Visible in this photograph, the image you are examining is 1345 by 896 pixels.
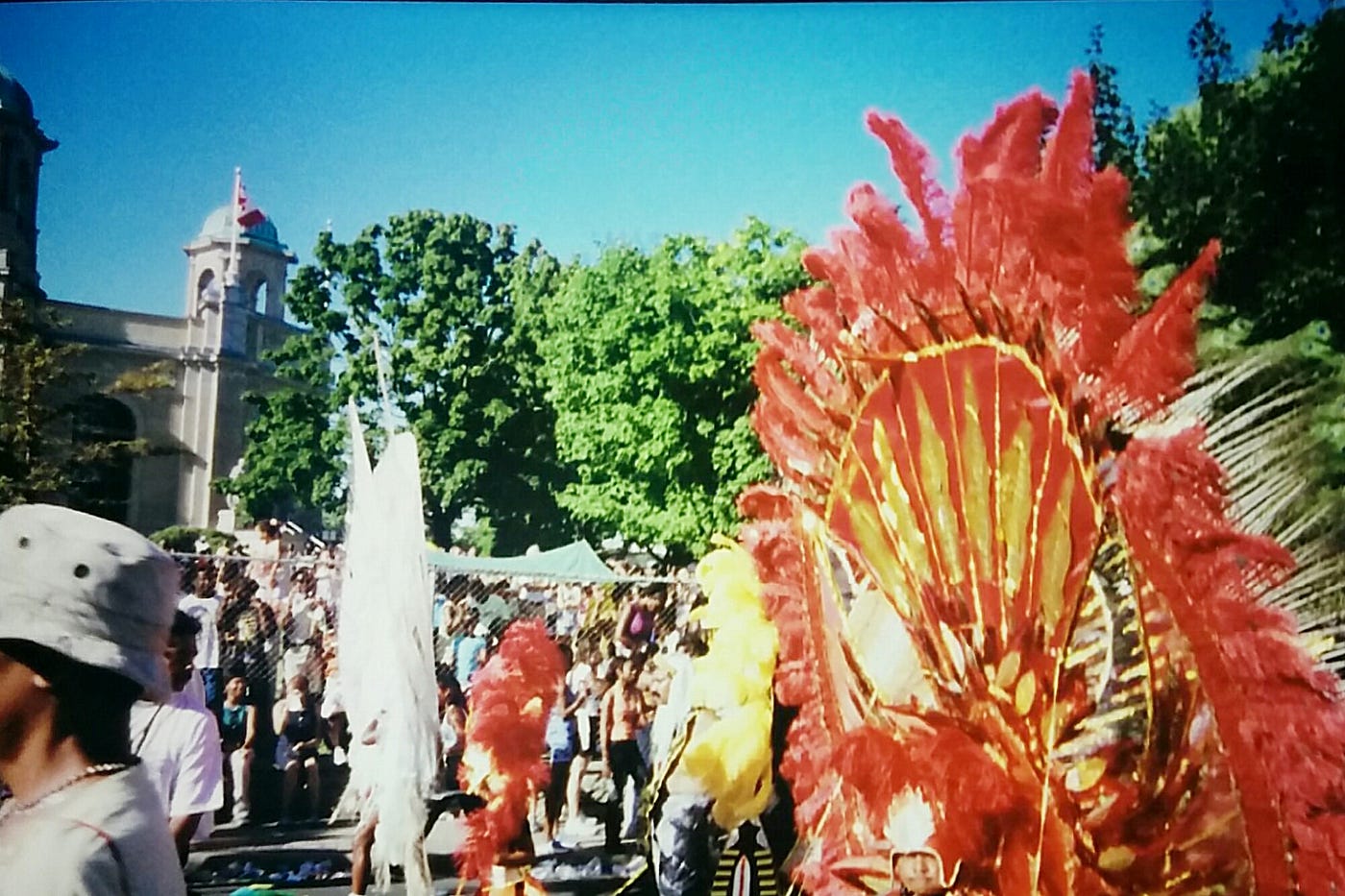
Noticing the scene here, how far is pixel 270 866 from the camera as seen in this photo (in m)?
1.97

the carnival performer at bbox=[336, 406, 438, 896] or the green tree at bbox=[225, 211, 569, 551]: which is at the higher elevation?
the green tree at bbox=[225, 211, 569, 551]

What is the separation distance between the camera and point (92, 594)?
1713 mm

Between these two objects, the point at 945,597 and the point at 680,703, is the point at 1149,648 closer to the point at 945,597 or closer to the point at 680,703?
the point at 945,597

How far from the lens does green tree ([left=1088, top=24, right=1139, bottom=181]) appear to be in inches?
76.6

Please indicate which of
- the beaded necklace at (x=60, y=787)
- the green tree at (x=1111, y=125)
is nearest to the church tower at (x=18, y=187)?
the beaded necklace at (x=60, y=787)

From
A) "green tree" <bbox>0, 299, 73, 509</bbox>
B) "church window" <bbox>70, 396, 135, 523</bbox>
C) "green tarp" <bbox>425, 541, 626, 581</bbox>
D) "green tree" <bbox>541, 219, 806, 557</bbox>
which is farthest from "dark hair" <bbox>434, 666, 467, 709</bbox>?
"green tree" <bbox>0, 299, 73, 509</bbox>

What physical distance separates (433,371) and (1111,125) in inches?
49.0

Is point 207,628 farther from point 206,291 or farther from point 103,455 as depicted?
point 206,291

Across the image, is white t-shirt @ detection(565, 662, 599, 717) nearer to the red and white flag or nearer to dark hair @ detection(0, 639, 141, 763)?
dark hair @ detection(0, 639, 141, 763)

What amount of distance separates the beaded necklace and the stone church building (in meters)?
0.45

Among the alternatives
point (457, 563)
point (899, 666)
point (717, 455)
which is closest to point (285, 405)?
point (457, 563)

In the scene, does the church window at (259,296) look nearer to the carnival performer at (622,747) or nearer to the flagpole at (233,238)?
the flagpole at (233,238)

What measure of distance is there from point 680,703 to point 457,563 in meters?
0.46

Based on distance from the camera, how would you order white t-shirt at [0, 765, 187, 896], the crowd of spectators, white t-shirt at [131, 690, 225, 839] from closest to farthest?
white t-shirt at [0, 765, 187, 896] < white t-shirt at [131, 690, 225, 839] < the crowd of spectators
